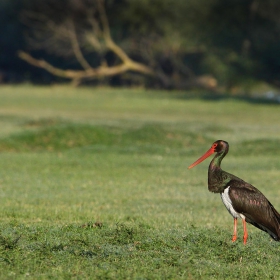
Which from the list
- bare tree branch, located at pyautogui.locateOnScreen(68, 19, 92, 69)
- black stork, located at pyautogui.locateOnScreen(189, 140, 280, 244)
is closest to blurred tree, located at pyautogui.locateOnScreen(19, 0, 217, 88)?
bare tree branch, located at pyautogui.locateOnScreen(68, 19, 92, 69)

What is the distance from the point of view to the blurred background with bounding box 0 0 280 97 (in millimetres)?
43094

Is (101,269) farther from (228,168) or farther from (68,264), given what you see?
(228,168)

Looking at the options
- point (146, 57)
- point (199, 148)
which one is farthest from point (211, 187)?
point (146, 57)

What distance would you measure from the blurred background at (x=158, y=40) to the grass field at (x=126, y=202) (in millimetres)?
9492

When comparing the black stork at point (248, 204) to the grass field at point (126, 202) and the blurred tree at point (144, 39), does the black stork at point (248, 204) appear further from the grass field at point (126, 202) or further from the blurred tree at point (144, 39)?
the blurred tree at point (144, 39)

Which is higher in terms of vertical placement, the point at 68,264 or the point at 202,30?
the point at 202,30

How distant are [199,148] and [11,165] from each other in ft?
20.2

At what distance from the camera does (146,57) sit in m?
54.4

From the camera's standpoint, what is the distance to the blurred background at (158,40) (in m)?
43.1

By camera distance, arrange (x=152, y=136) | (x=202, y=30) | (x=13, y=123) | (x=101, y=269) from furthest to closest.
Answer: (x=202, y=30) → (x=13, y=123) → (x=152, y=136) → (x=101, y=269)

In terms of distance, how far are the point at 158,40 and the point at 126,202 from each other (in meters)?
40.7

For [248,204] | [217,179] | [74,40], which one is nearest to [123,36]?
[74,40]

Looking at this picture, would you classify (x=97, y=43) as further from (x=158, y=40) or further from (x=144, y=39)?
(x=158, y=40)

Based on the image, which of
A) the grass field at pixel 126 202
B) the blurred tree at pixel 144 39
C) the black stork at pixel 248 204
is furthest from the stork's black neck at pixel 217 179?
the blurred tree at pixel 144 39
